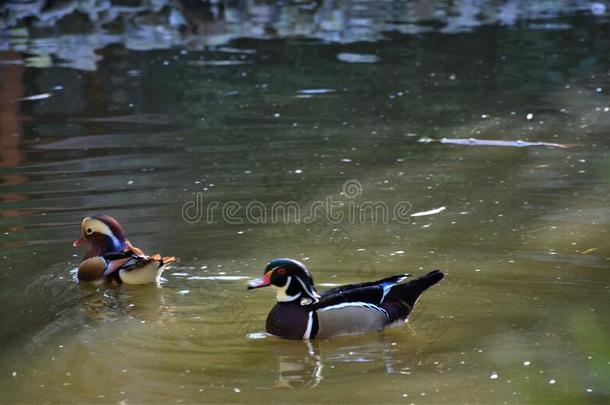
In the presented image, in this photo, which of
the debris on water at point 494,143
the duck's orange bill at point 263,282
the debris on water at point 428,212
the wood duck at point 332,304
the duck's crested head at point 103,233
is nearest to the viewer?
the wood duck at point 332,304

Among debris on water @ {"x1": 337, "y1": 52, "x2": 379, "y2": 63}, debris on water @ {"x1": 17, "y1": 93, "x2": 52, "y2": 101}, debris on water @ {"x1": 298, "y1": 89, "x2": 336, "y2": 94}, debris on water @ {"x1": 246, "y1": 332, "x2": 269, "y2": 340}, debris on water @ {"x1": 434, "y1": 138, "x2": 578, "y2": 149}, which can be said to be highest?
debris on water @ {"x1": 246, "y1": 332, "x2": 269, "y2": 340}

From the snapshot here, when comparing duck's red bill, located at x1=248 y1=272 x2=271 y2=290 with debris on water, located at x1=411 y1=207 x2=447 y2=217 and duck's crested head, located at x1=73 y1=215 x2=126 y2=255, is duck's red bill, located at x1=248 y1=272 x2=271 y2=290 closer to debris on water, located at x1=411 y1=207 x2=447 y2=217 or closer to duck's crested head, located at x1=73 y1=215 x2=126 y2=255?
duck's crested head, located at x1=73 y1=215 x2=126 y2=255

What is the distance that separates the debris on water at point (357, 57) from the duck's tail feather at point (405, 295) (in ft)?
27.5

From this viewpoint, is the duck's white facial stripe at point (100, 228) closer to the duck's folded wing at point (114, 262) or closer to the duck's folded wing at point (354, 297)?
the duck's folded wing at point (114, 262)

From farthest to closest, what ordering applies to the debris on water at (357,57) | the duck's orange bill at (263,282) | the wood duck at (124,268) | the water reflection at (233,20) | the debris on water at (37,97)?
the water reflection at (233,20), the debris on water at (357,57), the debris on water at (37,97), the wood duck at (124,268), the duck's orange bill at (263,282)

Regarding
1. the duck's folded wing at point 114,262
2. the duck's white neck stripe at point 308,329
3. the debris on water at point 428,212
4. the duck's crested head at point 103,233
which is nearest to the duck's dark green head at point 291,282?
the duck's white neck stripe at point 308,329

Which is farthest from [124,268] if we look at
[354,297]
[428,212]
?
[428,212]

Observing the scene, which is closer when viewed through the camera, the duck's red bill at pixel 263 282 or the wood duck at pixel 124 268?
the duck's red bill at pixel 263 282

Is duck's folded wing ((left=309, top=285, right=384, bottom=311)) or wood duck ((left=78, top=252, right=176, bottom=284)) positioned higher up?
duck's folded wing ((left=309, top=285, right=384, bottom=311))

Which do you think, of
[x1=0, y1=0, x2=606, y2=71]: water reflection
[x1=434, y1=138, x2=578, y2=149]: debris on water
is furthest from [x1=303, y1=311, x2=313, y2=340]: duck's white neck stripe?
[x1=0, y1=0, x2=606, y2=71]: water reflection

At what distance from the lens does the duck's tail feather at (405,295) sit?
20.6ft

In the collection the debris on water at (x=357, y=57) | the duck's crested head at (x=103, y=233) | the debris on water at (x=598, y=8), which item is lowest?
the debris on water at (x=598, y=8)

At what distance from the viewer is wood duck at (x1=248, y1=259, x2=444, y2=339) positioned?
621cm

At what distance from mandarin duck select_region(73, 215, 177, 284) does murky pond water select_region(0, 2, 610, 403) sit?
89 mm
